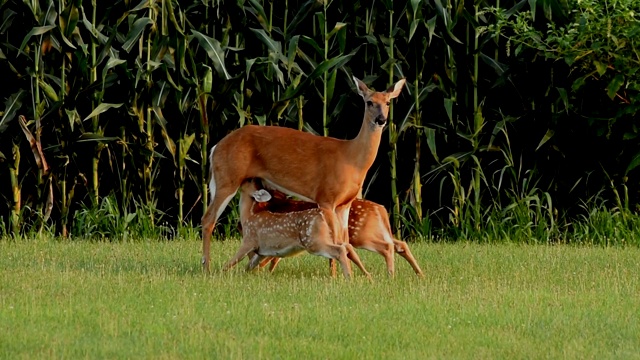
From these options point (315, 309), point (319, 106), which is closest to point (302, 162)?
point (315, 309)

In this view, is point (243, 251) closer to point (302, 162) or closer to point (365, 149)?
point (302, 162)

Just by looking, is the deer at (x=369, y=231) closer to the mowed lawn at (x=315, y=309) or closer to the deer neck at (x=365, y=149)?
the mowed lawn at (x=315, y=309)

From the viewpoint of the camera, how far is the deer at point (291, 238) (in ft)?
32.0

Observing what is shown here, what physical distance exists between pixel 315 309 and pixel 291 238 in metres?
1.98

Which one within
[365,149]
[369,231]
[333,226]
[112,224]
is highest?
[365,149]

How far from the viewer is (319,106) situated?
1416cm

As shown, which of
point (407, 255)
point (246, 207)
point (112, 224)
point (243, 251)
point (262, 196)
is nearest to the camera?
point (243, 251)

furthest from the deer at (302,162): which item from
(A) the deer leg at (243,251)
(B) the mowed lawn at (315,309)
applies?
(B) the mowed lawn at (315,309)

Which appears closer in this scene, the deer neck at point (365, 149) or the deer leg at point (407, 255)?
the deer leg at point (407, 255)

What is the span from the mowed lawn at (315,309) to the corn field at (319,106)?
6.97 feet

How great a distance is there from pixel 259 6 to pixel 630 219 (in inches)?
174

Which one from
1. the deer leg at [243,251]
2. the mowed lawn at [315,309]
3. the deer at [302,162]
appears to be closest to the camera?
the mowed lawn at [315,309]

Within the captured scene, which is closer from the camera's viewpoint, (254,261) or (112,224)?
(254,261)

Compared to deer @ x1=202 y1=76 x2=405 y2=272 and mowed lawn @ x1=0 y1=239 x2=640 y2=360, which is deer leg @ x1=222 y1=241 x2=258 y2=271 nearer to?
mowed lawn @ x1=0 y1=239 x2=640 y2=360
